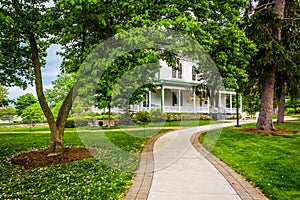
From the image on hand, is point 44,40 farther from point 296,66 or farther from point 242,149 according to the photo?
point 296,66

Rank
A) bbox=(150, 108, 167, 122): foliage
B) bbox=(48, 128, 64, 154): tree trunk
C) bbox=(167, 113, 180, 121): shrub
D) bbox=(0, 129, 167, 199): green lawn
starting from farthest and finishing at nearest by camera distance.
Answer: bbox=(167, 113, 180, 121): shrub, bbox=(150, 108, 167, 122): foliage, bbox=(48, 128, 64, 154): tree trunk, bbox=(0, 129, 167, 199): green lawn

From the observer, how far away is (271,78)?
47.6ft

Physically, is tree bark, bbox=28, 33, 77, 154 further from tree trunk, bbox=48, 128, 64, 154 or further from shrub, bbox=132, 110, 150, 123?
shrub, bbox=132, 110, 150, 123

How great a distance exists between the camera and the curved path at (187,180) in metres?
4.61

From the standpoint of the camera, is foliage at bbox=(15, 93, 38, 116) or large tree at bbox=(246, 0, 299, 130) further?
foliage at bbox=(15, 93, 38, 116)

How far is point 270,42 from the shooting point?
1359cm

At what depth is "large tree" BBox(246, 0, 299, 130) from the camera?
13.3m

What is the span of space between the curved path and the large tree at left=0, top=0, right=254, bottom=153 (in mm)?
2600

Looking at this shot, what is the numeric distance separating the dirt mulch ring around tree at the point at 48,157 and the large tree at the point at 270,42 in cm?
954

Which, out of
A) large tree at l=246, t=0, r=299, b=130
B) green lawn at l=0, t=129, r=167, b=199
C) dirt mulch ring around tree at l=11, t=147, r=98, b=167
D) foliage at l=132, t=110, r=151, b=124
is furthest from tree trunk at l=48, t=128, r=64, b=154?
foliage at l=132, t=110, r=151, b=124

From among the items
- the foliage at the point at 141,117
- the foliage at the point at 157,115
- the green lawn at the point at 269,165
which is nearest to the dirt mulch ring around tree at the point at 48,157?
the green lawn at the point at 269,165

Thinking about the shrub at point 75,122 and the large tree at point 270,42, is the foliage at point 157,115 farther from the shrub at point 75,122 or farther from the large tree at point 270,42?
the large tree at point 270,42

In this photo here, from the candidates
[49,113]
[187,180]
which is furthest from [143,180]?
[49,113]

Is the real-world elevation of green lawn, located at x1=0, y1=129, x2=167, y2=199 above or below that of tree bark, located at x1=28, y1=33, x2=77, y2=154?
below
